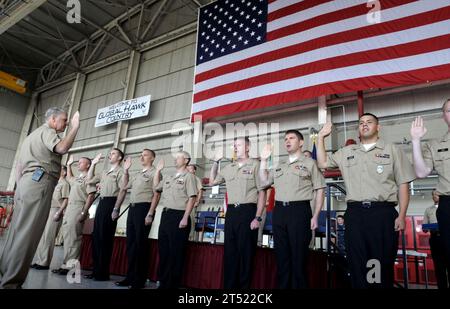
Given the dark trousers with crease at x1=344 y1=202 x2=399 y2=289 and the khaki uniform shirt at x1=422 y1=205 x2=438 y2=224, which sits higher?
the khaki uniform shirt at x1=422 y1=205 x2=438 y2=224

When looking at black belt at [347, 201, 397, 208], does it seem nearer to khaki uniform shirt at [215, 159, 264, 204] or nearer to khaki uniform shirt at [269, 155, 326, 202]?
khaki uniform shirt at [269, 155, 326, 202]

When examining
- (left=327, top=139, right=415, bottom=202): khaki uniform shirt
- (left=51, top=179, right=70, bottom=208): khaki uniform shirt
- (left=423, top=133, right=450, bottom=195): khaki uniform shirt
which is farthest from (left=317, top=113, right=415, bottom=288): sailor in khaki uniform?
(left=51, top=179, right=70, bottom=208): khaki uniform shirt

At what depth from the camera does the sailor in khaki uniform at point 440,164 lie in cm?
166

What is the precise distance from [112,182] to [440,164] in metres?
2.99

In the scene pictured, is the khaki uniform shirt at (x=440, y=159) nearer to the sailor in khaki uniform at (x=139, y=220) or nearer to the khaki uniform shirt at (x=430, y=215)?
the sailor in khaki uniform at (x=139, y=220)

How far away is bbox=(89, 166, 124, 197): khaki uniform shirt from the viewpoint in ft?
11.0

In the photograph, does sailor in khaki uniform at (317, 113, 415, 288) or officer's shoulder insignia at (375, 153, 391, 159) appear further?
officer's shoulder insignia at (375, 153, 391, 159)

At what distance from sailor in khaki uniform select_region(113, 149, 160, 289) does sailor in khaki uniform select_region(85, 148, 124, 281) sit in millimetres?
A: 101

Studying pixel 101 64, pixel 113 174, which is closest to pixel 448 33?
pixel 113 174

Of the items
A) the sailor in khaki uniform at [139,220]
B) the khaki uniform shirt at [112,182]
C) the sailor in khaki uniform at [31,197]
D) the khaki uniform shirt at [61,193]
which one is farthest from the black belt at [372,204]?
the khaki uniform shirt at [61,193]

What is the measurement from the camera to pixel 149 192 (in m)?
3.20

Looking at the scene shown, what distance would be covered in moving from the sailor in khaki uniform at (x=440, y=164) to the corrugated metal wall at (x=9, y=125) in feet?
47.5

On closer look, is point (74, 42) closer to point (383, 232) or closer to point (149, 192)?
point (149, 192)

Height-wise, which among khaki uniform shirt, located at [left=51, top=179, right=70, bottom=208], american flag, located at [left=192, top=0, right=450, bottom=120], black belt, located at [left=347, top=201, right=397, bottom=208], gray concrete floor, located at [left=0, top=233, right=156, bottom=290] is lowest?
gray concrete floor, located at [left=0, top=233, right=156, bottom=290]
